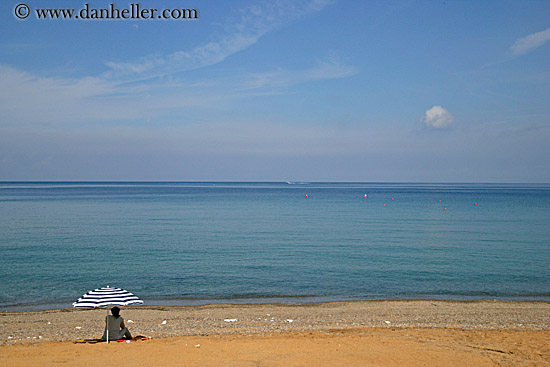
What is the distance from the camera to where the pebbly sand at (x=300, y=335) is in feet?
41.5

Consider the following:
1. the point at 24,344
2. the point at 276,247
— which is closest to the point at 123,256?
the point at 276,247

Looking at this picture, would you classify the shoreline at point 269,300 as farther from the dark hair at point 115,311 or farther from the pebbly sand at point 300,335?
the dark hair at point 115,311

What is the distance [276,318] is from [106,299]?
23.3 feet

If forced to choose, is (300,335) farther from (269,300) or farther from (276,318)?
(269,300)

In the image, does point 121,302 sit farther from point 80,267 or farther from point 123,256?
point 123,256

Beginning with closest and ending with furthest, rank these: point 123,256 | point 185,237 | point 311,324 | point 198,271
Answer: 1. point 311,324
2. point 198,271
3. point 123,256
4. point 185,237

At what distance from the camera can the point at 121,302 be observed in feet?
46.1

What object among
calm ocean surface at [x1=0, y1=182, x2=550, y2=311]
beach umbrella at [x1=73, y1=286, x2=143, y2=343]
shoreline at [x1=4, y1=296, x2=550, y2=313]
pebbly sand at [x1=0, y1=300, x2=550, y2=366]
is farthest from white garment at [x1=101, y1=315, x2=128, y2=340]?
calm ocean surface at [x1=0, y1=182, x2=550, y2=311]

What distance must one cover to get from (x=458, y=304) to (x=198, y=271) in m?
14.8

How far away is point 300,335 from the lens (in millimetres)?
15281

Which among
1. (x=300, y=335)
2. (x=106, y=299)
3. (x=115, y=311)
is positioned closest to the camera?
(x=106, y=299)

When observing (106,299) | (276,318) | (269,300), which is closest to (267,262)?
(269,300)

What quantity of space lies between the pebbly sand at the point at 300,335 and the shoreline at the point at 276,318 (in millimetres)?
40

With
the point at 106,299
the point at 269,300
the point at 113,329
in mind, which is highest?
the point at 106,299
